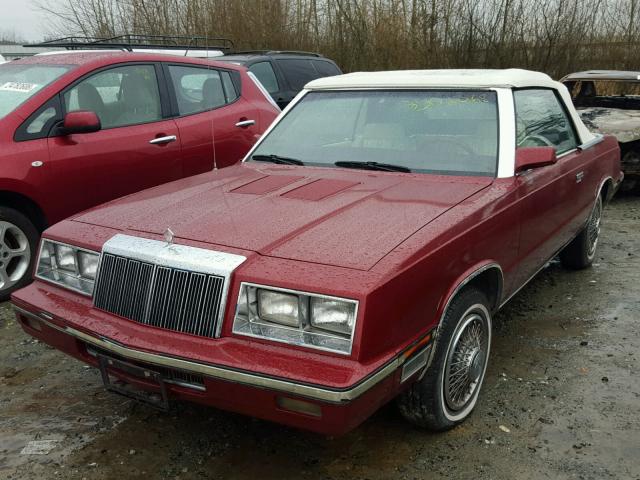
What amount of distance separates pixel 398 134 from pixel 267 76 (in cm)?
540

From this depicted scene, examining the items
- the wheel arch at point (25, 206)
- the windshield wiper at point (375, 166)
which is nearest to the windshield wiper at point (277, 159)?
the windshield wiper at point (375, 166)

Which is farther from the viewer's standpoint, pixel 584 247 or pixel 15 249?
pixel 584 247

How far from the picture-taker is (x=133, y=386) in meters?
2.59

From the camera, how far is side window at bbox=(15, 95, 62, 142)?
4490 mm

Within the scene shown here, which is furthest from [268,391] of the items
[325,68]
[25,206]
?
[325,68]

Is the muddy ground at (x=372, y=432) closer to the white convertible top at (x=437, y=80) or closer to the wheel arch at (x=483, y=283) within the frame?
the wheel arch at (x=483, y=283)

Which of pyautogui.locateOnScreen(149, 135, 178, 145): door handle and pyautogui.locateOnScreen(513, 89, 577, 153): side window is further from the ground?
pyautogui.locateOnScreen(513, 89, 577, 153): side window

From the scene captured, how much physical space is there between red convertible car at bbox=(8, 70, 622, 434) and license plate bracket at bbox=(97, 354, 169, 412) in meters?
0.01

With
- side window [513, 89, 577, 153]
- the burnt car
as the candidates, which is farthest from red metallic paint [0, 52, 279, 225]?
the burnt car

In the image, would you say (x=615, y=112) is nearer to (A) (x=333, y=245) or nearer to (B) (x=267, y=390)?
(A) (x=333, y=245)

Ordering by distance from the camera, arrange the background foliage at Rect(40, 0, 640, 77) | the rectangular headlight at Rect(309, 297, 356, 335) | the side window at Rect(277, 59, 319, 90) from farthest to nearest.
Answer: the background foliage at Rect(40, 0, 640, 77), the side window at Rect(277, 59, 319, 90), the rectangular headlight at Rect(309, 297, 356, 335)

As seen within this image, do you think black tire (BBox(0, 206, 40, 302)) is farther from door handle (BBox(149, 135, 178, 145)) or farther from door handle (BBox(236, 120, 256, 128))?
door handle (BBox(236, 120, 256, 128))

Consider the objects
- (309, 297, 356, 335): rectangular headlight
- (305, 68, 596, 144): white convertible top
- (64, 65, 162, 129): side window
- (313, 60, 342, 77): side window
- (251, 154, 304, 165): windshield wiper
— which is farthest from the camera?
(313, 60, 342, 77): side window

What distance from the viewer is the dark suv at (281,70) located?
8477 mm
